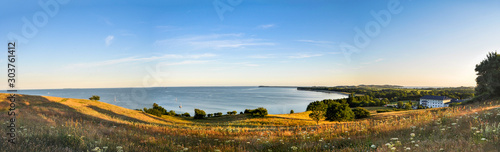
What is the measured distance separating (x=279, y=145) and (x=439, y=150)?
4.01 metres

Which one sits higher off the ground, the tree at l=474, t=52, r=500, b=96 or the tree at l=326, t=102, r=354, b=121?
the tree at l=474, t=52, r=500, b=96

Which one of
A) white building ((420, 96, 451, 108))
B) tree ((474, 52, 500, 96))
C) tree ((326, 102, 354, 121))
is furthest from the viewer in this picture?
white building ((420, 96, 451, 108))

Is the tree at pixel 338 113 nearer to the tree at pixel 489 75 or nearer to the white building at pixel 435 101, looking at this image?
the tree at pixel 489 75

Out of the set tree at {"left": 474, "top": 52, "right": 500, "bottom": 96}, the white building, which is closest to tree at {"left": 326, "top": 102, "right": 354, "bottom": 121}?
tree at {"left": 474, "top": 52, "right": 500, "bottom": 96}

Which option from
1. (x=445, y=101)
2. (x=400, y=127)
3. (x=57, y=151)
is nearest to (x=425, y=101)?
(x=445, y=101)

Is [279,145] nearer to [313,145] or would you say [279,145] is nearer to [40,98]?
[313,145]

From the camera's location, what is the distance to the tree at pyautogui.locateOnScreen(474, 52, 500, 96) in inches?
1241

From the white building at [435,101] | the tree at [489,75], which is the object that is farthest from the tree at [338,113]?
the white building at [435,101]

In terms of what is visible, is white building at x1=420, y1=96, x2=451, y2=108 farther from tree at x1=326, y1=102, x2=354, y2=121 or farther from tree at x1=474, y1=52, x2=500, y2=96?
tree at x1=474, y1=52, x2=500, y2=96

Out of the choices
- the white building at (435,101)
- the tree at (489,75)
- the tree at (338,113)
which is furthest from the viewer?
the white building at (435,101)

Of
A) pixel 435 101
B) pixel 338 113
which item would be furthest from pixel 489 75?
pixel 435 101

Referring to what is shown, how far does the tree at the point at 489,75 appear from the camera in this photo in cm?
3153

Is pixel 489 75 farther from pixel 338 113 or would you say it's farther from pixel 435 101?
pixel 435 101

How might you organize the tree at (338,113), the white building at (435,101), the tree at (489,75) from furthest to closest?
the white building at (435,101) < the tree at (338,113) < the tree at (489,75)
